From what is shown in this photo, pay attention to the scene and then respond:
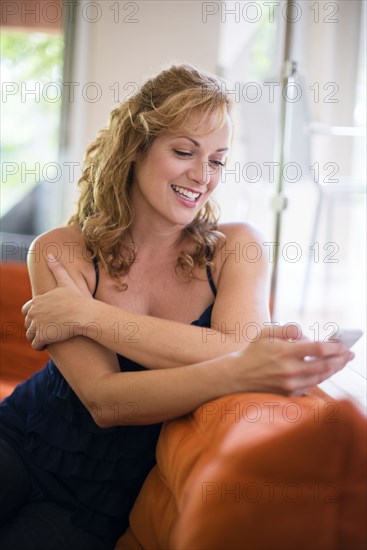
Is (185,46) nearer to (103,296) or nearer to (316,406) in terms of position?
(103,296)

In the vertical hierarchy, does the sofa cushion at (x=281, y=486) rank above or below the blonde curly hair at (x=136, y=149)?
below

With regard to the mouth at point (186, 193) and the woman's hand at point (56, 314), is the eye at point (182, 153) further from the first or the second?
the woman's hand at point (56, 314)

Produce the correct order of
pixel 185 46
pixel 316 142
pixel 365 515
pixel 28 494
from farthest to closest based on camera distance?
1. pixel 316 142
2. pixel 185 46
3. pixel 28 494
4. pixel 365 515

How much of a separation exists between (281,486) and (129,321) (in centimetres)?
48

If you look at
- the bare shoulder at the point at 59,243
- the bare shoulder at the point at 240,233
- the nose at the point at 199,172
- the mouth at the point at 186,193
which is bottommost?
the bare shoulder at the point at 59,243

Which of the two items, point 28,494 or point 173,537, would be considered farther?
point 28,494

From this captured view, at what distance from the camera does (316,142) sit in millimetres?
5805

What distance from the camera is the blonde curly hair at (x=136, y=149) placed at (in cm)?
142

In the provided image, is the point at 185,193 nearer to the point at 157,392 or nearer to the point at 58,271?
the point at 58,271

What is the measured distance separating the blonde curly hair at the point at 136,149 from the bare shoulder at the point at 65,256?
27mm

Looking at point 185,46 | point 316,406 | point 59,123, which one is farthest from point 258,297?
point 59,123

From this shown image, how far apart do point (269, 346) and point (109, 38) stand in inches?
148

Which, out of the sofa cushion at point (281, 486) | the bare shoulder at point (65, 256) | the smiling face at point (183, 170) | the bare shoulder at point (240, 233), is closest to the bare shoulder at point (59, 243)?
the bare shoulder at point (65, 256)

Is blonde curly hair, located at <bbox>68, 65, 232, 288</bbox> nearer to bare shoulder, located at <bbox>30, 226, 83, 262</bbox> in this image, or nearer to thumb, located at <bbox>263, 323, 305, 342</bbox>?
bare shoulder, located at <bbox>30, 226, 83, 262</bbox>
